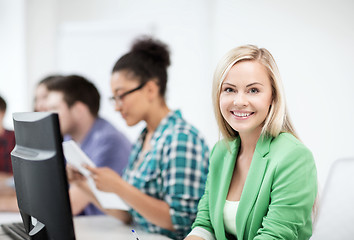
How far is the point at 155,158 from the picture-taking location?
1643 millimetres

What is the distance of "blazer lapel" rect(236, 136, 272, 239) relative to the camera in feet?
3.63

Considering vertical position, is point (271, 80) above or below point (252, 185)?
above

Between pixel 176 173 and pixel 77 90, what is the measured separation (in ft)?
3.55

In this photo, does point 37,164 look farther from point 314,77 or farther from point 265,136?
point 314,77

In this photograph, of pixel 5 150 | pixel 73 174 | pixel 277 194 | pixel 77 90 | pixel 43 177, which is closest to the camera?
pixel 43 177

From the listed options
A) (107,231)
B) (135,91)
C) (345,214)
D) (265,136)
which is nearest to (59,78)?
(135,91)

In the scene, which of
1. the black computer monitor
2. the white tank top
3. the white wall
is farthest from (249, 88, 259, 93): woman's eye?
the white wall

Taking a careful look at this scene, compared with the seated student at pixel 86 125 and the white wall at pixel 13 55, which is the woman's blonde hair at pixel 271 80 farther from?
the white wall at pixel 13 55

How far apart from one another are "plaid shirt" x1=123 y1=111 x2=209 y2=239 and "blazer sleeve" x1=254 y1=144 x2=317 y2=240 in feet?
1.75

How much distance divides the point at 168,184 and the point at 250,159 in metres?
0.46

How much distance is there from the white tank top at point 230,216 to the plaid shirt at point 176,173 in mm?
353

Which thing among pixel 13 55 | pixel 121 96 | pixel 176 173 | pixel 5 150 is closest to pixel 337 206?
pixel 176 173

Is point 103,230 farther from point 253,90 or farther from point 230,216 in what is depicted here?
point 253,90

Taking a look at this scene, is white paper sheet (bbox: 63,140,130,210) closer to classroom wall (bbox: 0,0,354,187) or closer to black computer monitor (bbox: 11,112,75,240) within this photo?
black computer monitor (bbox: 11,112,75,240)
